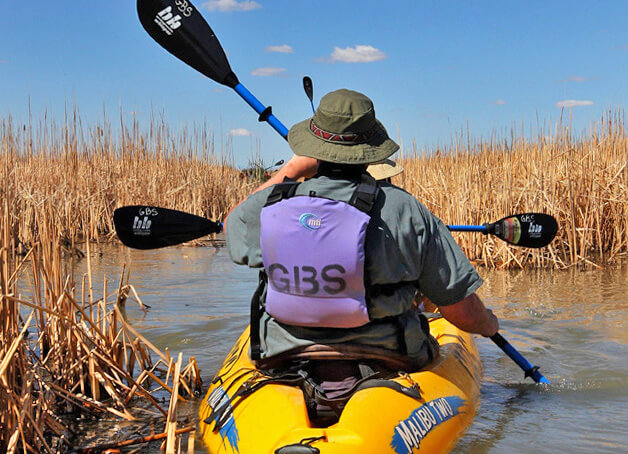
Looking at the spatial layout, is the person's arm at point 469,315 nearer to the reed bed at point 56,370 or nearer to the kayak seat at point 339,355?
the kayak seat at point 339,355

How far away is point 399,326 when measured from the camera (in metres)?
2.95

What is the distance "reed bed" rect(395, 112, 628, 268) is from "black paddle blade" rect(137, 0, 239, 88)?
15.7 feet

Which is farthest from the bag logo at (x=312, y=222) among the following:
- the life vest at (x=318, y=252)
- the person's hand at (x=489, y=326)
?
the person's hand at (x=489, y=326)

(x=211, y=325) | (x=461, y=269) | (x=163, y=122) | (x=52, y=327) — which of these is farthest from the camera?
(x=163, y=122)

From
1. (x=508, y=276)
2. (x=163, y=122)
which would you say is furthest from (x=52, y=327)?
(x=163, y=122)

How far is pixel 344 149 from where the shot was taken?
2.81 m

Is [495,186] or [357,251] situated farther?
[495,186]

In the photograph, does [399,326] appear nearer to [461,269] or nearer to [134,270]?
[461,269]

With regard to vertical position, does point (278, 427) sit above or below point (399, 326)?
below

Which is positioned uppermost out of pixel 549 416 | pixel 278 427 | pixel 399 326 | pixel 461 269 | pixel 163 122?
pixel 163 122

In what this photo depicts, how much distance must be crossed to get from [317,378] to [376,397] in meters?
0.33

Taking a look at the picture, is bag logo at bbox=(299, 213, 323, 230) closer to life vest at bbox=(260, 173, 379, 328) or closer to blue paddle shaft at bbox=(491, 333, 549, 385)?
life vest at bbox=(260, 173, 379, 328)

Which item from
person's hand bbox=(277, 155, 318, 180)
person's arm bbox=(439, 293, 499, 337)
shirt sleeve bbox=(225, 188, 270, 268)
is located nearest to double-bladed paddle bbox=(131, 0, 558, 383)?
person's hand bbox=(277, 155, 318, 180)

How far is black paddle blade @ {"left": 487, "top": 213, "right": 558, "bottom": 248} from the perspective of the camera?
3885mm
